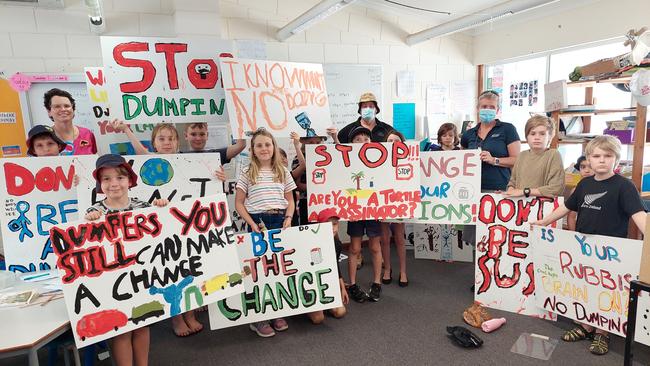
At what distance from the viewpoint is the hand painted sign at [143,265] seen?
1650 millimetres

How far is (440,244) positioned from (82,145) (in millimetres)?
3145

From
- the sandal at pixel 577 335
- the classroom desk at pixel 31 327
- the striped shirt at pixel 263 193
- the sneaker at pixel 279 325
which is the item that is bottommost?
the sandal at pixel 577 335

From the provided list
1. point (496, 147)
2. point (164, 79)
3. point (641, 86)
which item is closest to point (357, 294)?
point (496, 147)

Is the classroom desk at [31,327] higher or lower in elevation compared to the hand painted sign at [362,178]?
lower

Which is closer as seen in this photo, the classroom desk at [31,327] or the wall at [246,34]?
the classroom desk at [31,327]

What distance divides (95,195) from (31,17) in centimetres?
195

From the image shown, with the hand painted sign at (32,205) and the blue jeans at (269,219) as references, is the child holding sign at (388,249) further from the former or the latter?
the hand painted sign at (32,205)

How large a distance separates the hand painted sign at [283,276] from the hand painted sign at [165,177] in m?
0.41

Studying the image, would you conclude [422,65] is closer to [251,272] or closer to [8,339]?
[251,272]

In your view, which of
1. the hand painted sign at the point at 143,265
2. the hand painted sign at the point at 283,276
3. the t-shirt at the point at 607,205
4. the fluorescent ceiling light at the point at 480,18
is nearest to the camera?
the hand painted sign at the point at 143,265

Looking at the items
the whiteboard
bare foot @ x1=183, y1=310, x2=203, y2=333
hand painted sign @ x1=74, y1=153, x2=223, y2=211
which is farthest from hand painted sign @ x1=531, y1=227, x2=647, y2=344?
the whiteboard

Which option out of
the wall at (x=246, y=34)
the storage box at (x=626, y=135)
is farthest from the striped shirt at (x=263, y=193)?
the storage box at (x=626, y=135)

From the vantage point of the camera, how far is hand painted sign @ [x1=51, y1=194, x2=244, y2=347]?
165 centimetres

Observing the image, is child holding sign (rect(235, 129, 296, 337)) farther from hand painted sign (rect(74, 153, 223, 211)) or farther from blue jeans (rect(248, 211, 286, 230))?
hand painted sign (rect(74, 153, 223, 211))
